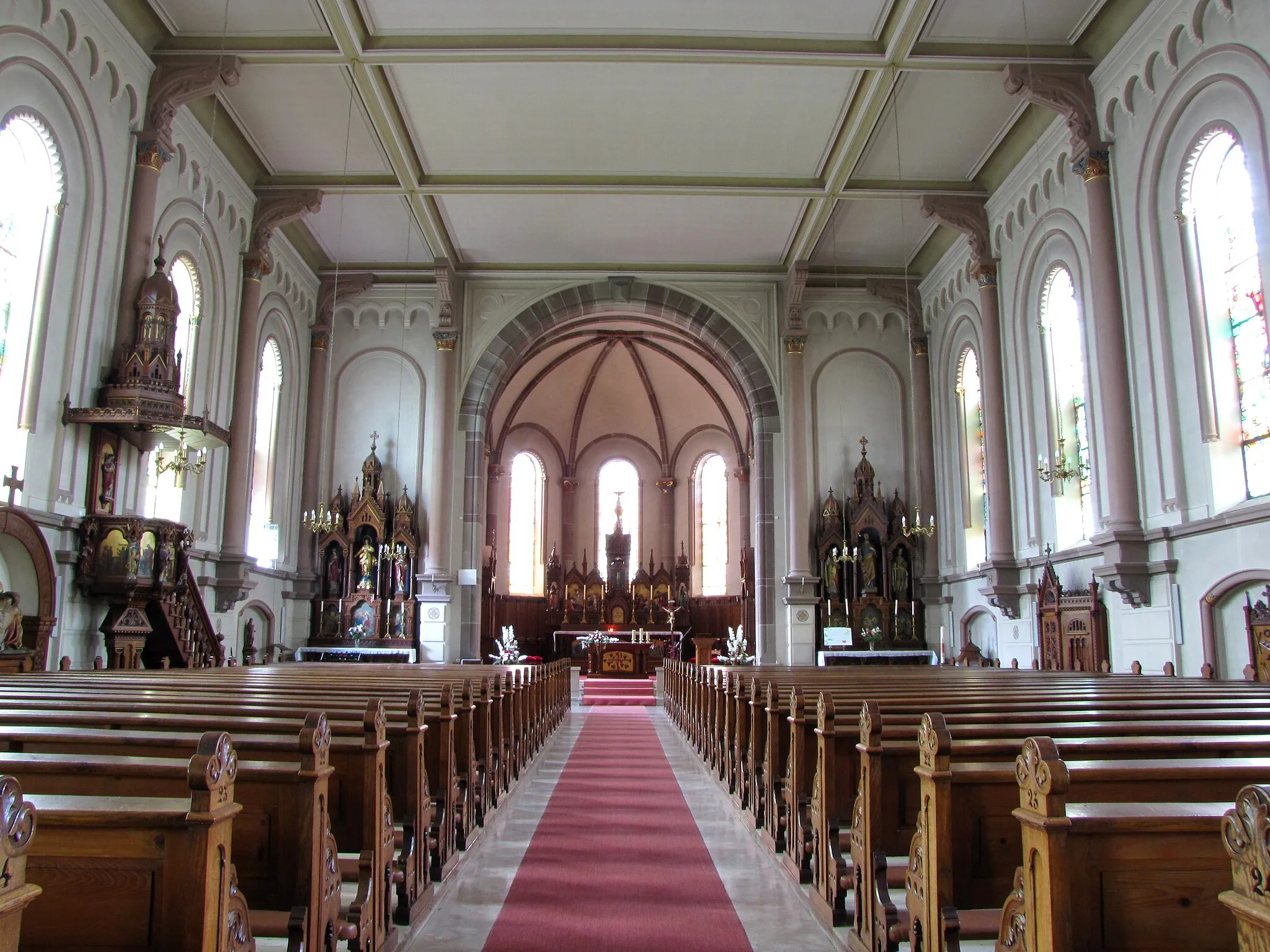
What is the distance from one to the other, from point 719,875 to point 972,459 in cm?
1358

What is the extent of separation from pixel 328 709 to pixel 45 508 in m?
7.00

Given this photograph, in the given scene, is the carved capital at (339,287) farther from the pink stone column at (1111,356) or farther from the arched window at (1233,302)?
the arched window at (1233,302)

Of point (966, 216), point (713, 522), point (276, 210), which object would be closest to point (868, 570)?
point (966, 216)

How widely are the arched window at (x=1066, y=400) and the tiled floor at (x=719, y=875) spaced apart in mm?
8034

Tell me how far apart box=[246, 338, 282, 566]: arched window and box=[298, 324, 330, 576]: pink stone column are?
0.87 metres

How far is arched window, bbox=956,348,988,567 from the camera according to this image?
1691 centimetres

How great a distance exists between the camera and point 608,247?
18.6 m

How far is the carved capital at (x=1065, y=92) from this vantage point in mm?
11875

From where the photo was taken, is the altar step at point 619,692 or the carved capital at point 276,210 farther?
the altar step at point 619,692

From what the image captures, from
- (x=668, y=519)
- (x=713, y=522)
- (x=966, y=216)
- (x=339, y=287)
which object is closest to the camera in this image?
(x=966, y=216)

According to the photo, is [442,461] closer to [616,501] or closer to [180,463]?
[180,463]

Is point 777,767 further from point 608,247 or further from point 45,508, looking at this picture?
point 608,247

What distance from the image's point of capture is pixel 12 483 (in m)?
9.29

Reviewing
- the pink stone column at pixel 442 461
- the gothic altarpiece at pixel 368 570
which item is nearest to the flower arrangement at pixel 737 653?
the pink stone column at pixel 442 461
